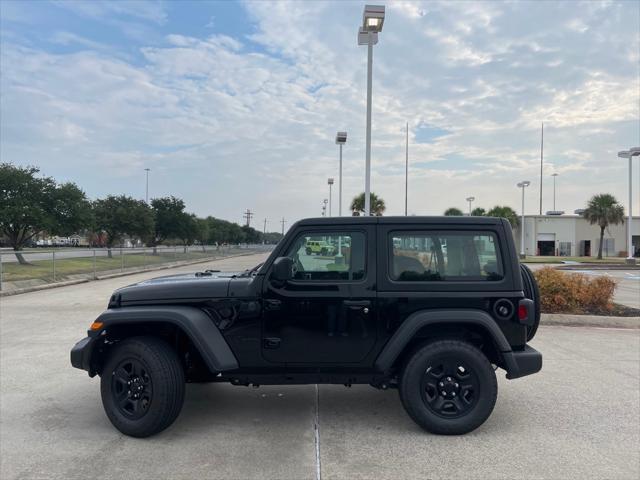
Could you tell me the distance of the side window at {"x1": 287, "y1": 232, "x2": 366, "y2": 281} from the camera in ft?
13.3

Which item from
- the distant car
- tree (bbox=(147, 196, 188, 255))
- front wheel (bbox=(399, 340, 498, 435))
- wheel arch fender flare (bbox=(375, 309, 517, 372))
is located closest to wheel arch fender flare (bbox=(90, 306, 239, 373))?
the distant car

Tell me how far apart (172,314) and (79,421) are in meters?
1.49

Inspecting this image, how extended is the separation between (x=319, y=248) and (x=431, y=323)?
112cm

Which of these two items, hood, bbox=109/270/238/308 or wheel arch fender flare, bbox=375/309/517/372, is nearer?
wheel arch fender flare, bbox=375/309/517/372

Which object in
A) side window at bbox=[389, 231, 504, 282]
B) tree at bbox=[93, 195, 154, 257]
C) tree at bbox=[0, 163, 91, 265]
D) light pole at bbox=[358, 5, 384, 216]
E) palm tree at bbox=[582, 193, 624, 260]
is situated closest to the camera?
side window at bbox=[389, 231, 504, 282]

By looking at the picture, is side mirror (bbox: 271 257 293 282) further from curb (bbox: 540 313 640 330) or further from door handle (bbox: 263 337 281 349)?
curb (bbox: 540 313 640 330)

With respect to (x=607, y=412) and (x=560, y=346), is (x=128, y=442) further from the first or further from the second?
(x=560, y=346)

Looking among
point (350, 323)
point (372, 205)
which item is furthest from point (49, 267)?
point (372, 205)

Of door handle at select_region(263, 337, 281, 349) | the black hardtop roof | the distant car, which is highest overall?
the black hardtop roof

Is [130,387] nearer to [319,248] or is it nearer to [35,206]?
[319,248]

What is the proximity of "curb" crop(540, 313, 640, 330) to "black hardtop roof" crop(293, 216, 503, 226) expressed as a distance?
5.58m

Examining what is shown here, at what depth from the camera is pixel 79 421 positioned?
436cm

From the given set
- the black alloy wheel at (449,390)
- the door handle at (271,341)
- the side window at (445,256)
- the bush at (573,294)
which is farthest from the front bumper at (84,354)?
the bush at (573,294)

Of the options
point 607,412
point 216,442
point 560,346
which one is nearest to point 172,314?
point 216,442
